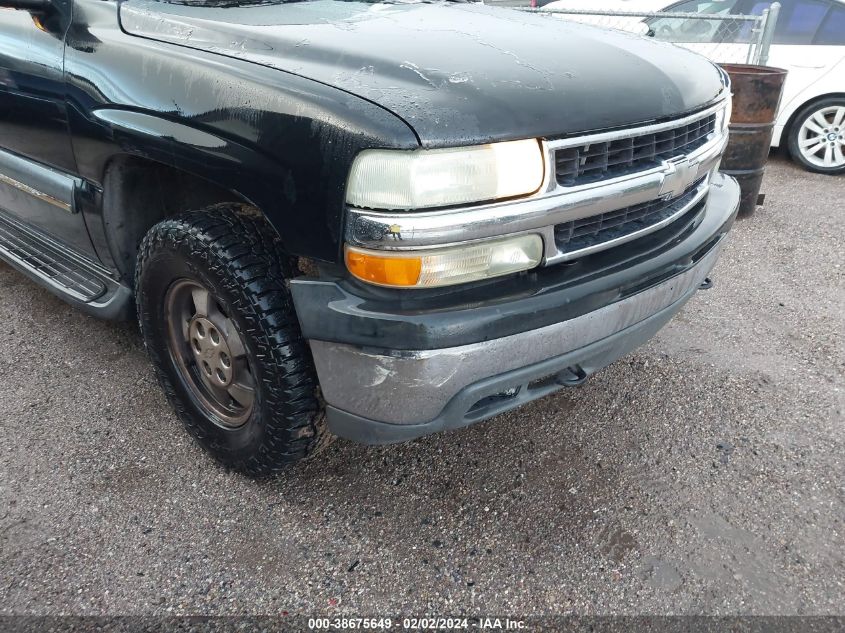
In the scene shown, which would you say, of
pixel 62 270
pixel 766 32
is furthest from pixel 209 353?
pixel 766 32

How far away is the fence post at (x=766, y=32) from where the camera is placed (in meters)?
5.25

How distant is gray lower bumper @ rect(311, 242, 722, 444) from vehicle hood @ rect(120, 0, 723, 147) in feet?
1.70

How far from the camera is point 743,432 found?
101 inches

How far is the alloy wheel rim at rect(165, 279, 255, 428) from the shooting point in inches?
83.4

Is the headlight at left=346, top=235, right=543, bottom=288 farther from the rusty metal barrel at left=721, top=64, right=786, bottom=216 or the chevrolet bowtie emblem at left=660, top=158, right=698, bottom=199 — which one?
the rusty metal barrel at left=721, top=64, right=786, bottom=216

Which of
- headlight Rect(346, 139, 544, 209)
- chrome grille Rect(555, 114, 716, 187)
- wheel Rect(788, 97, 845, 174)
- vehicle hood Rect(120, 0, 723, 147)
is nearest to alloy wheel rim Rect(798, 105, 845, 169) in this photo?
wheel Rect(788, 97, 845, 174)

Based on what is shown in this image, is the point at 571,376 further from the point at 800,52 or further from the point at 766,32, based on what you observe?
the point at 800,52

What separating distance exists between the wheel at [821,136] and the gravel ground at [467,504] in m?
3.61

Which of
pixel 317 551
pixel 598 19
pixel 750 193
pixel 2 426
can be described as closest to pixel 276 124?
pixel 317 551

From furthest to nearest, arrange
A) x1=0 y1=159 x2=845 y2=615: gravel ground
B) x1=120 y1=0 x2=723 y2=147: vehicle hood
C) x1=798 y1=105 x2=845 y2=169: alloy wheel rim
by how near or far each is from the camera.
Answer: x1=798 y1=105 x2=845 y2=169: alloy wheel rim → x1=0 y1=159 x2=845 y2=615: gravel ground → x1=120 y1=0 x2=723 y2=147: vehicle hood

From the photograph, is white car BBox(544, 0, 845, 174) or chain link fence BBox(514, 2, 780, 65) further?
Result: white car BBox(544, 0, 845, 174)

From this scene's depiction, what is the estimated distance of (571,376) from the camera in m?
1.99

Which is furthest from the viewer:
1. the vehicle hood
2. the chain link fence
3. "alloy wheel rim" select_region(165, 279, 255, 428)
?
the chain link fence

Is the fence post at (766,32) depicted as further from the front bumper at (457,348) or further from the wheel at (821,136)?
the front bumper at (457,348)
